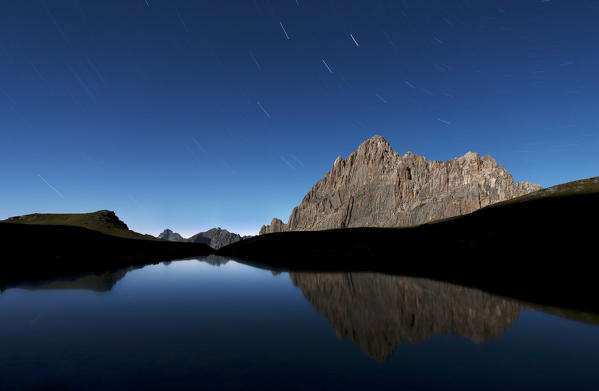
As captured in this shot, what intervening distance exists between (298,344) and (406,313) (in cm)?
1145

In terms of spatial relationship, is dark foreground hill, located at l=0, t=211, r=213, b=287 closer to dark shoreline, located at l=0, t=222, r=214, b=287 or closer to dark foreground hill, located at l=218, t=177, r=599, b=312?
dark shoreline, located at l=0, t=222, r=214, b=287

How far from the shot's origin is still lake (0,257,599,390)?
11.6 meters

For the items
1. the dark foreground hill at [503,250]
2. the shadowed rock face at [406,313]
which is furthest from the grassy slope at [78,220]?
the shadowed rock face at [406,313]

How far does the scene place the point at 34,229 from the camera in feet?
335

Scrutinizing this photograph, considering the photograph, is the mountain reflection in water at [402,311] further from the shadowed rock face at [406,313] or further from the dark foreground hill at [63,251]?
the dark foreground hill at [63,251]

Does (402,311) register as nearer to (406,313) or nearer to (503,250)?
(406,313)

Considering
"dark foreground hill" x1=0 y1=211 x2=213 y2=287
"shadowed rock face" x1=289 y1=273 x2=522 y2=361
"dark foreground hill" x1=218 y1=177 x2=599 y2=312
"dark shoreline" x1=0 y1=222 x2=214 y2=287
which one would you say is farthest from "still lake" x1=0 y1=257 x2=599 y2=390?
"dark shoreline" x1=0 y1=222 x2=214 y2=287

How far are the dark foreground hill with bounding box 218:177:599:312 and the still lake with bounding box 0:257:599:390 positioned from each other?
13187mm

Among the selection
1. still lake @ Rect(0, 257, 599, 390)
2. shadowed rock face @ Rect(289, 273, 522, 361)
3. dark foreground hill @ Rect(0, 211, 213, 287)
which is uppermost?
dark foreground hill @ Rect(0, 211, 213, 287)

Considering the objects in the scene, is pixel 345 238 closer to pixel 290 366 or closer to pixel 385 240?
pixel 385 240

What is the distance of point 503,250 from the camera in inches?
2488

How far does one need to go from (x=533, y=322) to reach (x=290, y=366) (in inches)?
771

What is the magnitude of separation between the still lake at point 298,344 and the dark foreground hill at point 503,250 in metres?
13.2

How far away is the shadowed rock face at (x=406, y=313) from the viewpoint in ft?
56.0
